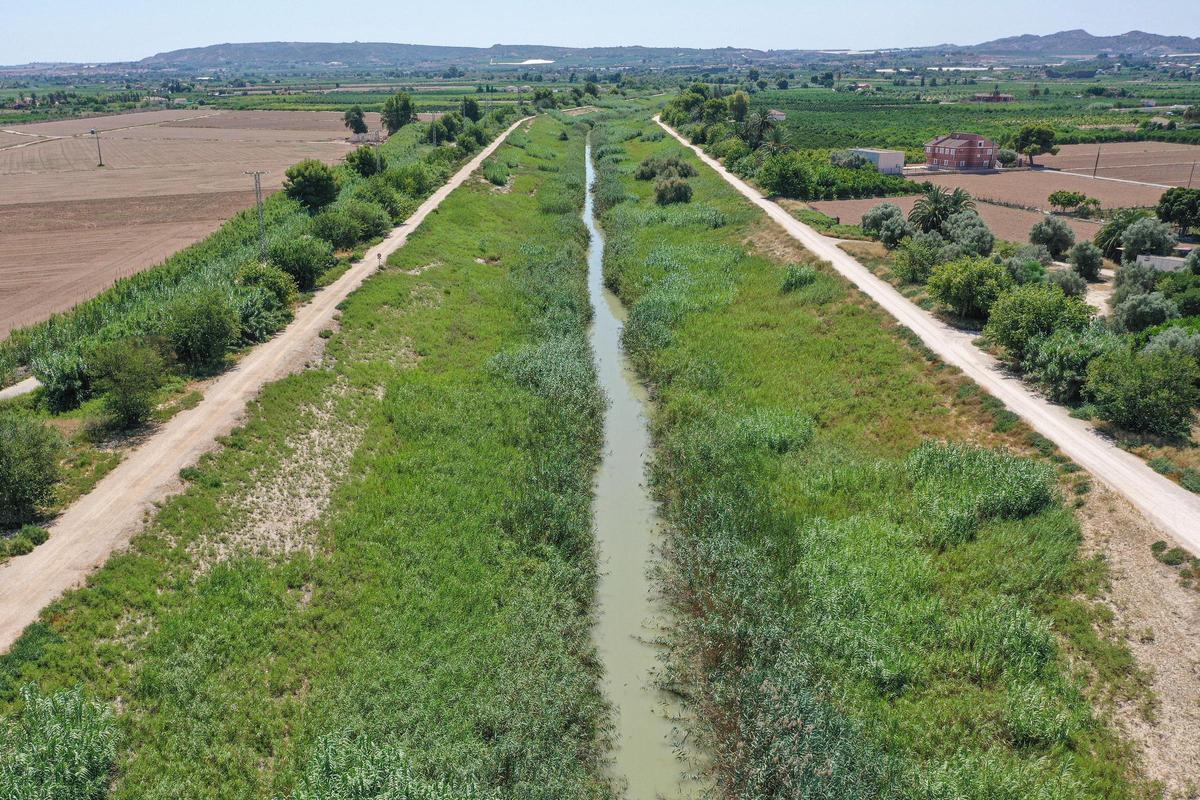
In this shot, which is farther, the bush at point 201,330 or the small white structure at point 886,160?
the small white structure at point 886,160

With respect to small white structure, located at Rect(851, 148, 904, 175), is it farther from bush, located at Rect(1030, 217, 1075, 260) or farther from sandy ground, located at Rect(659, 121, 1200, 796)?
sandy ground, located at Rect(659, 121, 1200, 796)

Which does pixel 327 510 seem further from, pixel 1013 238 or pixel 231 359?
pixel 1013 238

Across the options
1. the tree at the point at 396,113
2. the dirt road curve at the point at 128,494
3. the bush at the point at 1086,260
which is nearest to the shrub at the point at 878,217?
the bush at the point at 1086,260

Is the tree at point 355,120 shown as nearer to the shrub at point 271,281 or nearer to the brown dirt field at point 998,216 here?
the brown dirt field at point 998,216

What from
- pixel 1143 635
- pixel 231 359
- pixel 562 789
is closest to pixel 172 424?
pixel 231 359

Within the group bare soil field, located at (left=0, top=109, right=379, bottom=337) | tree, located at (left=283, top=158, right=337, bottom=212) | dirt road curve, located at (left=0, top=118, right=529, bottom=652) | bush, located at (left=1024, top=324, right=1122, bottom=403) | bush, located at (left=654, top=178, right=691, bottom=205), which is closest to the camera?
dirt road curve, located at (left=0, top=118, right=529, bottom=652)

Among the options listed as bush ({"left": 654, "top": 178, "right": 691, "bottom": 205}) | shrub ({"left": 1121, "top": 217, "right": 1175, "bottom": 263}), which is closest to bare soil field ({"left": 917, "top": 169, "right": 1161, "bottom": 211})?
shrub ({"left": 1121, "top": 217, "right": 1175, "bottom": 263})

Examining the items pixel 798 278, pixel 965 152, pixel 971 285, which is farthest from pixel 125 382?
pixel 965 152
